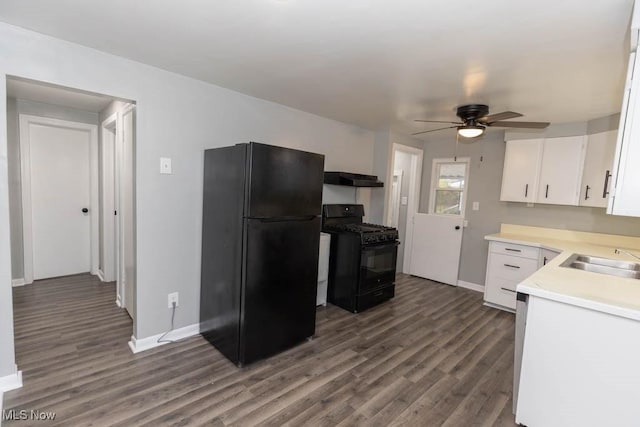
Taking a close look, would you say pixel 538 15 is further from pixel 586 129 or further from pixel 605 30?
pixel 586 129

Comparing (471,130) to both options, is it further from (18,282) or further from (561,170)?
(18,282)

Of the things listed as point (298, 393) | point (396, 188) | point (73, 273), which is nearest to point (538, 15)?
point (298, 393)

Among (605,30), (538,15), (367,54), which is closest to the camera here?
(538,15)

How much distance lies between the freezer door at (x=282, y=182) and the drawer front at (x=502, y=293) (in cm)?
265

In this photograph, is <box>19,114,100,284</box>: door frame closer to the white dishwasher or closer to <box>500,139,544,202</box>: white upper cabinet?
the white dishwasher

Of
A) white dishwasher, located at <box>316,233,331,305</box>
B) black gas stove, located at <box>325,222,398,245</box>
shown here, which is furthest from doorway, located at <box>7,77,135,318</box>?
black gas stove, located at <box>325,222,398,245</box>

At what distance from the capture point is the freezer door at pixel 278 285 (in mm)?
2275

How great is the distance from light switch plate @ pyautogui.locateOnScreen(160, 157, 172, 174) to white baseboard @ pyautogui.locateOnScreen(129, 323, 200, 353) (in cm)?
142

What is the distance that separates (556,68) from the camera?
6.84ft

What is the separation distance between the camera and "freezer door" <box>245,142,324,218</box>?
2.20 m

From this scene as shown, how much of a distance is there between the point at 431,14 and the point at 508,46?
25.1 inches

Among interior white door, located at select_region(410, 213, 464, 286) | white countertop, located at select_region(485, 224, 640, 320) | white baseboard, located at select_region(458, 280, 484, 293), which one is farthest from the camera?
interior white door, located at select_region(410, 213, 464, 286)

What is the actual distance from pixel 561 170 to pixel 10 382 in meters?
5.37

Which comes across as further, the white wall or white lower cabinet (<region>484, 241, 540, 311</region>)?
white lower cabinet (<region>484, 241, 540, 311</region>)
